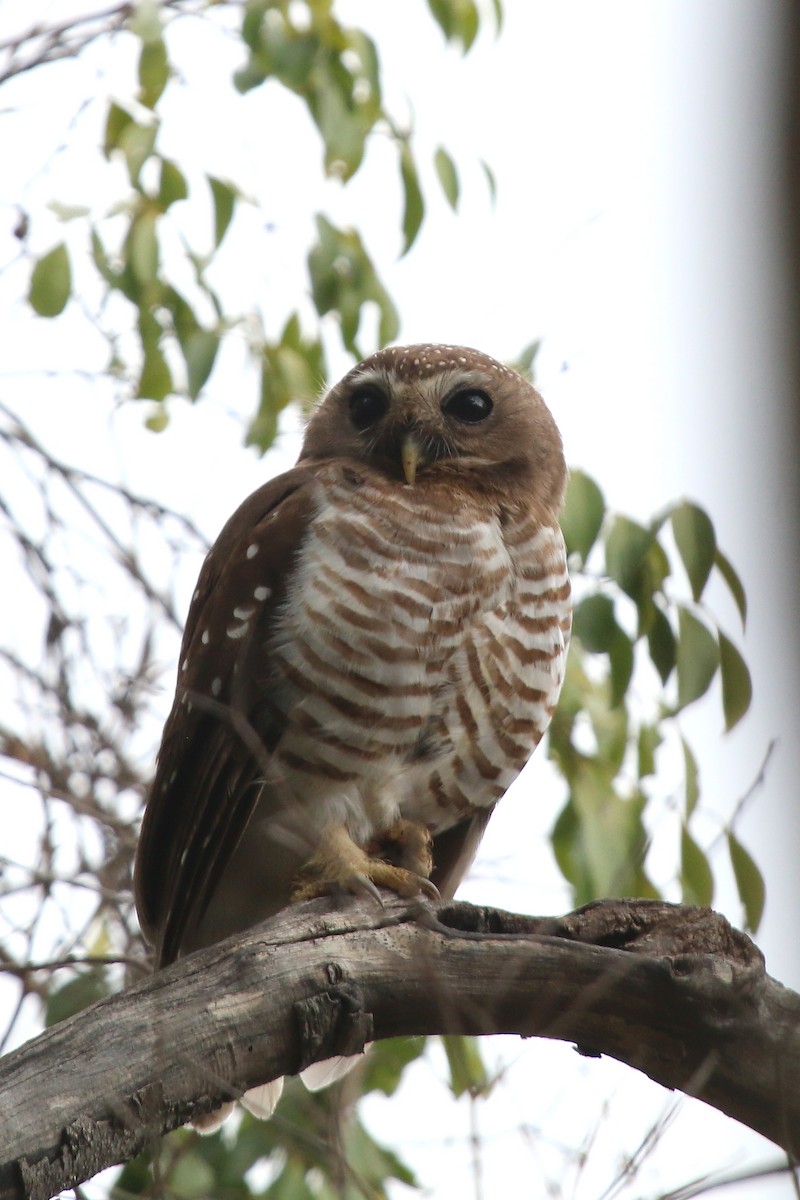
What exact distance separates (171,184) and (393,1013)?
2890 mm

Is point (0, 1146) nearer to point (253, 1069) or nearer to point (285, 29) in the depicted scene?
point (253, 1069)

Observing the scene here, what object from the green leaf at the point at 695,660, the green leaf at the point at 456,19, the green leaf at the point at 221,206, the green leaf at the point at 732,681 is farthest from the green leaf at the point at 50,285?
the green leaf at the point at 732,681

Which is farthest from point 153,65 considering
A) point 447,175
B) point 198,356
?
point 447,175

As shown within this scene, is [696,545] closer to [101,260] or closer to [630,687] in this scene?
[630,687]

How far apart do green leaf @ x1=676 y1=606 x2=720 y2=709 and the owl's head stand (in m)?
0.65

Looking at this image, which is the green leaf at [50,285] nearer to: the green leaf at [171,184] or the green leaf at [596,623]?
the green leaf at [171,184]

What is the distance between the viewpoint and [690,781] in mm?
3596

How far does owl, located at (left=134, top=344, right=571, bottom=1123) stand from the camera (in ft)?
10.8

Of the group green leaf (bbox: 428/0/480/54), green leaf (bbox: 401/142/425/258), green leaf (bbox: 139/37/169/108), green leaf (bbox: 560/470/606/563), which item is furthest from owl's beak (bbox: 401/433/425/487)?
green leaf (bbox: 428/0/480/54)

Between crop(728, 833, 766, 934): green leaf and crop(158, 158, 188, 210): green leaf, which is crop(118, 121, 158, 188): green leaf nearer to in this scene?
crop(158, 158, 188, 210): green leaf

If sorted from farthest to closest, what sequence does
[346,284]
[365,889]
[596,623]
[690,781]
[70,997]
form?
[346,284], [596,623], [70,997], [690,781], [365,889]

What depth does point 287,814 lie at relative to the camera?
3398mm

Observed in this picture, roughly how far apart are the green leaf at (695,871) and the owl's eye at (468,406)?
1441 millimetres

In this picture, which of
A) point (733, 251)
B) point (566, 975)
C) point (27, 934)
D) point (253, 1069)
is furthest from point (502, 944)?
point (733, 251)
